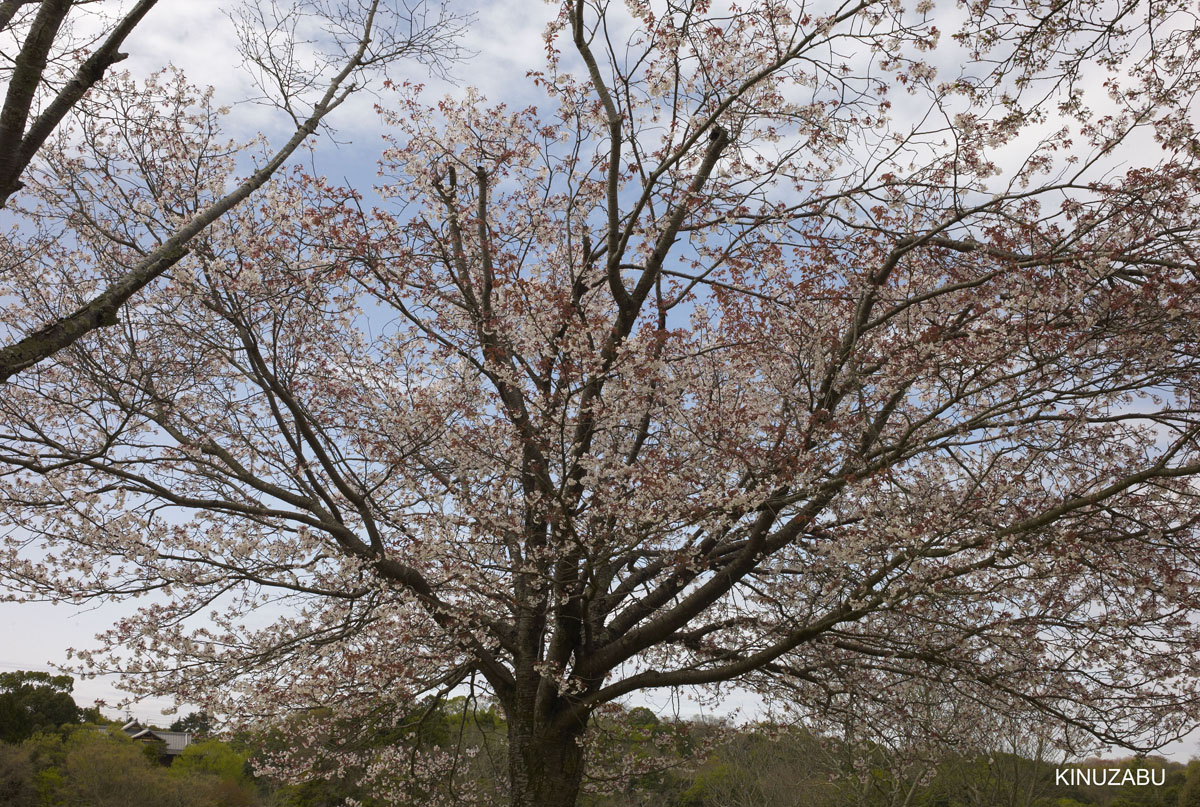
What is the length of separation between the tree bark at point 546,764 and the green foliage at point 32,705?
2470 centimetres

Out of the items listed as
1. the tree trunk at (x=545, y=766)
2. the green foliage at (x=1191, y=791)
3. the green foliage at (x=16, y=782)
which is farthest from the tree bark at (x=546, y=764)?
the green foliage at (x=16, y=782)

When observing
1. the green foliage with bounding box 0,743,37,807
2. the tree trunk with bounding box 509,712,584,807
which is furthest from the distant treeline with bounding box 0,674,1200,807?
the tree trunk with bounding box 509,712,584,807

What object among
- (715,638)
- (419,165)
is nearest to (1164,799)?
(715,638)

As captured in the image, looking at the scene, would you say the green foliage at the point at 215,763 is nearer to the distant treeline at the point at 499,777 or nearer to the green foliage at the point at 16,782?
the distant treeline at the point at 499,777

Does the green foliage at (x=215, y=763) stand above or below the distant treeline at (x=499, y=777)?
below

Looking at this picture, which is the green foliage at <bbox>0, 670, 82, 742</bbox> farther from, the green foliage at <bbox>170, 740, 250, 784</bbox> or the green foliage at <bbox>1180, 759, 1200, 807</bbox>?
the green foliage at <bbox>1180, 759, 1200, 807</bbox>

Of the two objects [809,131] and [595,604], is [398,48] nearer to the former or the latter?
[809,131]

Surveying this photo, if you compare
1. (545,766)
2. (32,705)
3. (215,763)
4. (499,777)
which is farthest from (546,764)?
(32,705)

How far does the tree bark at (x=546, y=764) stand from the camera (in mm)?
7199

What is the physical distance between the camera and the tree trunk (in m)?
7.20

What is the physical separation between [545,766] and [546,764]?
0.8 inches

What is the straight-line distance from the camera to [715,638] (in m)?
8.81

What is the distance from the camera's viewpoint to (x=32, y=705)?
26969 millimetres

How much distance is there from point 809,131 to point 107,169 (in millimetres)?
6010
